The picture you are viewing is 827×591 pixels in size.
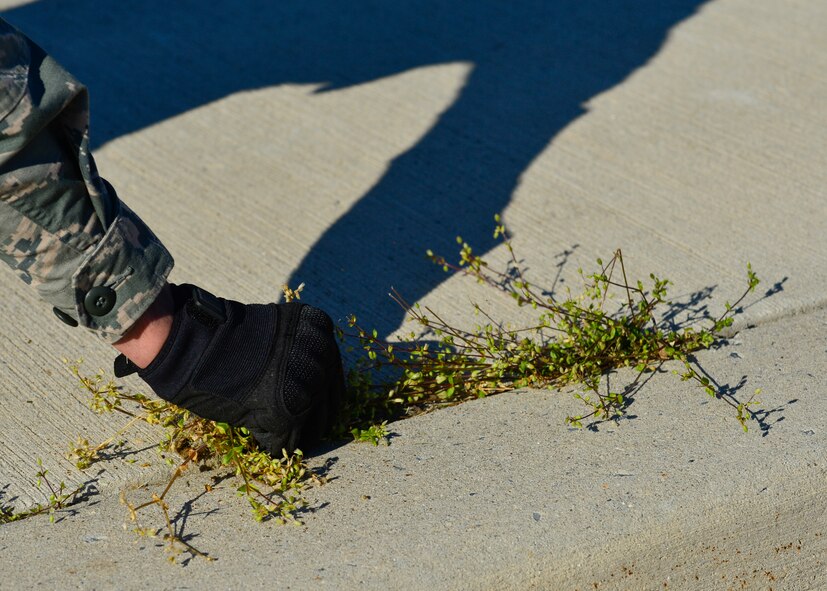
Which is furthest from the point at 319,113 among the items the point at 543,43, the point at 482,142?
the point at 543,43

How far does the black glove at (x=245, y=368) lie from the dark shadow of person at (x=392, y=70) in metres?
0.56

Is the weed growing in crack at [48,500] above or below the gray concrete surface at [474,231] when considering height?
below

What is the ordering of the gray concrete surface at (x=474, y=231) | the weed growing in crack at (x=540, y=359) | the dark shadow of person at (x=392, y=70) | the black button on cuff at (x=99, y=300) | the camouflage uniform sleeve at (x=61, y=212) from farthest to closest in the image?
the dark shadow of person at (x=392, y=70), the weed growing in crack at (x=540, y=359), the gray concrete surface at (x=474, y=231), the black button on cuff at (x=99, y=300), the camouflage uniform sleeve at (x=61, y=212)

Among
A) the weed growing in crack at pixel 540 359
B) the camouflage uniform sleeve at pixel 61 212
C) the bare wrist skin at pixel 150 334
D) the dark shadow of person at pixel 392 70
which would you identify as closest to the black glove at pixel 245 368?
the bare wrist skin at pixel 150 334

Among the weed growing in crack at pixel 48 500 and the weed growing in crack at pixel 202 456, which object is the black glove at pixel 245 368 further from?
the weed growing in crack at pixel 48 500

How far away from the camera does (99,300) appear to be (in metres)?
1.98

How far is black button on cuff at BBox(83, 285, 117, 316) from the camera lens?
6.45ft

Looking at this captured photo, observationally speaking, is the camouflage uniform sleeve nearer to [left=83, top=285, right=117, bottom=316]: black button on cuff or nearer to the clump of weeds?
[left=83, top=285, right=117, bottom=316]: black button on cuff

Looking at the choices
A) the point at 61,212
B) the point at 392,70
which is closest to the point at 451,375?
the point at 61,212

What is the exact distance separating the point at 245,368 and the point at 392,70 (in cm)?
232

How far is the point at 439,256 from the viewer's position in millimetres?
3055

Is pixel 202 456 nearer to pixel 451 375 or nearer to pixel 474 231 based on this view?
pixel 451 375

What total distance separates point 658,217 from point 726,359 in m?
0.76

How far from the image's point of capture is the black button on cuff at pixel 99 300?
1.97 meters
